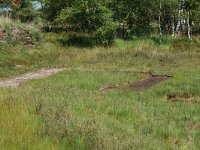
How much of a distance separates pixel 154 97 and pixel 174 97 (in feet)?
2.49

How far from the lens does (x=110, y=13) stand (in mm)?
37562

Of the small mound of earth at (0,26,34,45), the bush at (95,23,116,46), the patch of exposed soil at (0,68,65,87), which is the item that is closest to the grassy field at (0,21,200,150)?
the patch of exposed soil at (0,68,65,87)

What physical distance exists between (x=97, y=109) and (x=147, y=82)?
810cm

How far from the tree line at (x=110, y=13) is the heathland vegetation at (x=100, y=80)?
0.09m

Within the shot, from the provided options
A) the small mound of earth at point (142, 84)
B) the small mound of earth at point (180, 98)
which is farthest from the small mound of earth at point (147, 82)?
the small mound of earth at point (180, 98)

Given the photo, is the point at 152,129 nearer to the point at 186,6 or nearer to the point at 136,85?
the point at 136,85

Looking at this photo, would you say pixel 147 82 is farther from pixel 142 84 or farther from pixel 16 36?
pixel 16 36

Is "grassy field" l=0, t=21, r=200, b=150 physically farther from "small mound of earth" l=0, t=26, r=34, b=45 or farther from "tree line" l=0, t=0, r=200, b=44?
"tree line" l=0, t=0, r=200, b=44

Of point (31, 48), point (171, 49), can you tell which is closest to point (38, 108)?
point (31, 48)

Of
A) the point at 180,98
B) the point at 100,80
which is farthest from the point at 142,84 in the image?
the point at 180,98

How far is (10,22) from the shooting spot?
108 ft

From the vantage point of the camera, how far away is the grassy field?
336 inches

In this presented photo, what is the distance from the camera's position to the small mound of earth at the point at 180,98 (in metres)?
15.9

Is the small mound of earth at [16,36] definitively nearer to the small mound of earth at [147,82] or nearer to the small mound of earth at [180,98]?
the small mound of earth at [147,82]
